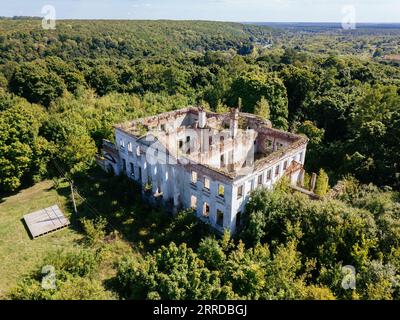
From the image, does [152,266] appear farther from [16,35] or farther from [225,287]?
[16,35]

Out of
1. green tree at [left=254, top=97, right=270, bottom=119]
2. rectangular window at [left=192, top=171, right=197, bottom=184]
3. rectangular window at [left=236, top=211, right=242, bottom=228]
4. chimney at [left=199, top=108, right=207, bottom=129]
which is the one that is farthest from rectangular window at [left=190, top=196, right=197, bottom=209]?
green tree at [left=254, top=97, right=270, bottom=119]

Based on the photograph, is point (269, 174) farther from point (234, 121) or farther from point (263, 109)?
point (263, 109)

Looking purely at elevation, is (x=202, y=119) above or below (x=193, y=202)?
above

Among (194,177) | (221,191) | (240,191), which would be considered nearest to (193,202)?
(194,177)

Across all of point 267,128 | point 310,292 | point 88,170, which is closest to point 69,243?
point 88,170

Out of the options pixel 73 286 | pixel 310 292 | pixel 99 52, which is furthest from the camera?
pixel 99 52

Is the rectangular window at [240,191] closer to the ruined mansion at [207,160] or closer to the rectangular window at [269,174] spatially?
the ruined mansion at [207,160]

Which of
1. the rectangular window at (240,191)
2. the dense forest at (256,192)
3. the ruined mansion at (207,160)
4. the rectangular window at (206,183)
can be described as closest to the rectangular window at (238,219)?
the ruined mansion at (207,160)
